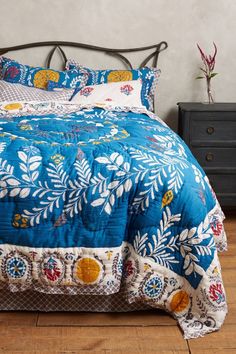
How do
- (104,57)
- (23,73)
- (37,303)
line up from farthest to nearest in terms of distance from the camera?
(104,57)
(23,73)
(37,303)

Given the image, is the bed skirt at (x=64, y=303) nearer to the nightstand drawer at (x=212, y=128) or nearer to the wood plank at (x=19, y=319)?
the wood plank at (x=19, y=319)

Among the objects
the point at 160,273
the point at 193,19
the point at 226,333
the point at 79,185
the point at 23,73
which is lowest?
the point at 226,333

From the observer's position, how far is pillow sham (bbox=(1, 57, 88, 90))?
3330 mm

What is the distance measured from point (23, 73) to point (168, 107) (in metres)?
1.13

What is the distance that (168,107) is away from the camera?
3.73 meters

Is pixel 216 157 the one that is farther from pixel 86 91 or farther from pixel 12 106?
pixel 12 106

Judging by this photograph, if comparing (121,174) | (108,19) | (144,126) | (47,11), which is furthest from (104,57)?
(121,174)

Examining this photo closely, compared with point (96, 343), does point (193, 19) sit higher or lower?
Result: higher

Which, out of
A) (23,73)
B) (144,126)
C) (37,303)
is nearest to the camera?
(37,303)

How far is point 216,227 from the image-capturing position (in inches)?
86.8

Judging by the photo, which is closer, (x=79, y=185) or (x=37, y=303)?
(x=79, y=185)

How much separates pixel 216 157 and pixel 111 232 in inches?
62.0

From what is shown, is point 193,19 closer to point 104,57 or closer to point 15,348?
point 104,57

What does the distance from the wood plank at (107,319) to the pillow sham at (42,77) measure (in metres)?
1.75
